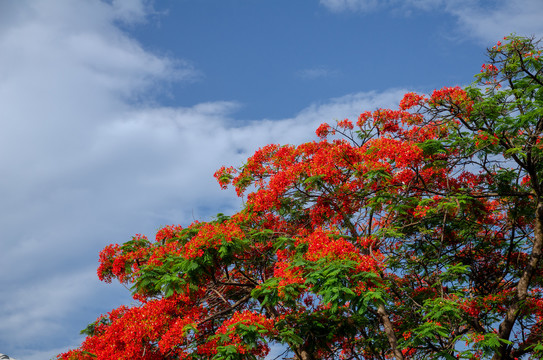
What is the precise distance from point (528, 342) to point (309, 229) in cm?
577

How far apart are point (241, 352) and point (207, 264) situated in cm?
214

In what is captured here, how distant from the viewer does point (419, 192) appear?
39.6 ft

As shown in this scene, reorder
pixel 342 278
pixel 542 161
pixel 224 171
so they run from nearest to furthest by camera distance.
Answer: pixel 342 278 < pixel 542 161 < pixel 224 171

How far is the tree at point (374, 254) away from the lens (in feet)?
30.6

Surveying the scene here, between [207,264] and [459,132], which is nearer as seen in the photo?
[207,264]

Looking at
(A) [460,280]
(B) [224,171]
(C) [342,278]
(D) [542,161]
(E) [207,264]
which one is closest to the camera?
(C) [342,278]

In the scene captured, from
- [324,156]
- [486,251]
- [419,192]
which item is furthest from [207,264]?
[486,251]

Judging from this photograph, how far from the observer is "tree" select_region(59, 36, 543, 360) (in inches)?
367

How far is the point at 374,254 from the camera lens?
A: 1047 centimetres

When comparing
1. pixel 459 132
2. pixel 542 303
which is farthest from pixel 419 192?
pixel 542 303

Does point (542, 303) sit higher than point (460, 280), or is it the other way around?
point (460, 280)

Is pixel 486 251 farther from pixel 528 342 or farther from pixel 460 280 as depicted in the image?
pixel 528 342

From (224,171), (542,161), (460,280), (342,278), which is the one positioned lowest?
(342,278)

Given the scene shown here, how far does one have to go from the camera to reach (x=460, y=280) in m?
11.9
